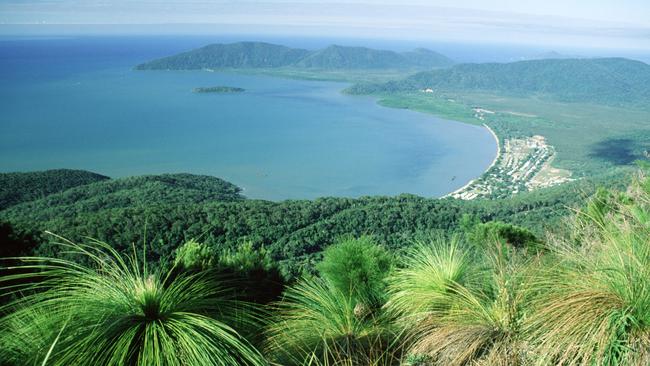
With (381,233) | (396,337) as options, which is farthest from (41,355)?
(381,233)

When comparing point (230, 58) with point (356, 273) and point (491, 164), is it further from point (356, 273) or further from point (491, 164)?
point (356, 273)

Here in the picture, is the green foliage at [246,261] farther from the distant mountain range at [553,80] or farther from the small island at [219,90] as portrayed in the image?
the distant mountain range at [553,80]

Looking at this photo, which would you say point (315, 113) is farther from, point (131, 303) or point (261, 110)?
point (131, 303)

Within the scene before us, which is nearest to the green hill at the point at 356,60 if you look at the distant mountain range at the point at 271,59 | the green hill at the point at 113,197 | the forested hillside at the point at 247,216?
the distant mountain range at the point at 271,59

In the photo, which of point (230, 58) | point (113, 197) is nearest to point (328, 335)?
point (113, 197)

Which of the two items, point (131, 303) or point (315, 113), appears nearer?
point (131, 303)

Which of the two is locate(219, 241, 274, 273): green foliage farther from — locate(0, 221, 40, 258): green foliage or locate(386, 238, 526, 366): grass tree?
locate(386, 238, 526, 366): grass tree

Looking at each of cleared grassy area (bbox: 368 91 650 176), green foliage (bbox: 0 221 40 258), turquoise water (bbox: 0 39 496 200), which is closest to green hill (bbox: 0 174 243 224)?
turquoise water (bbox: 0 39 496 200)
